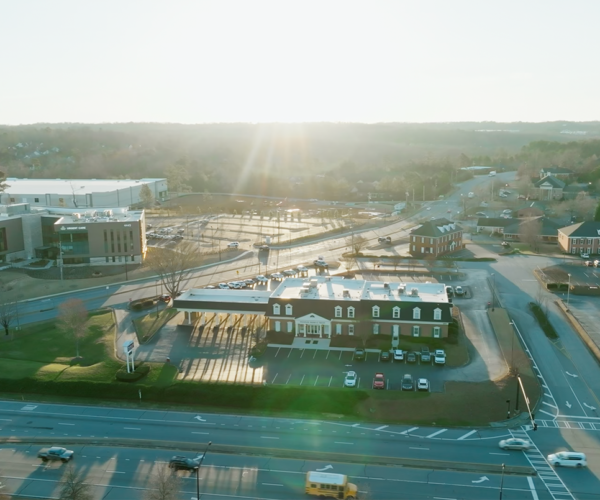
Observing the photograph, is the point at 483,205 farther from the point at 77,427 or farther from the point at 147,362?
the point at 77,427

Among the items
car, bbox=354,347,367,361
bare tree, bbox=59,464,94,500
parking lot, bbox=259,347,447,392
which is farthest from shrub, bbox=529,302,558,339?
bare tree, bbox=59,464,94,500

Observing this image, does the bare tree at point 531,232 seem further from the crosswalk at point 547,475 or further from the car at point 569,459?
the car at point 569,459

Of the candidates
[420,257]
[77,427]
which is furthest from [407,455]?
[420,257]

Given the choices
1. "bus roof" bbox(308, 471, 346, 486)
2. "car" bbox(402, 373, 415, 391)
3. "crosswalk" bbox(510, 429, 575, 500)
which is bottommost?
"crosswalk" bbox(510, 429, 575, 500)

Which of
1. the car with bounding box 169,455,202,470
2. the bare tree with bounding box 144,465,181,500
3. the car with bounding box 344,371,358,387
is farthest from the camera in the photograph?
the car with bounding box 344,371,358,387

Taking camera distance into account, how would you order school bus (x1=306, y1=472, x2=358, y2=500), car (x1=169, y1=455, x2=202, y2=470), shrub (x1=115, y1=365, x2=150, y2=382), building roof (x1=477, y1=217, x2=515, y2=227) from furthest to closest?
building roof (x1=477, y1=217, x2=515, y2=227) < shrub (x1=115, y1=365, x2=150, y2=382) < car (x1=169, y1=455, x2=202, y2=470) < school bus (x1=306, y1=472, x2=358, y2=500)

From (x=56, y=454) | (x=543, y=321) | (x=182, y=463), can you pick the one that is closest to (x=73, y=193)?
(x=56, y=454)

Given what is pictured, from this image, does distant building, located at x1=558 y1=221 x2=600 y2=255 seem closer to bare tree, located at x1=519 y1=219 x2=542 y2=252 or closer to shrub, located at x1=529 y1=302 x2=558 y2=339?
bare tree, located at x1=519 y1=219 x2=542 y2=252
